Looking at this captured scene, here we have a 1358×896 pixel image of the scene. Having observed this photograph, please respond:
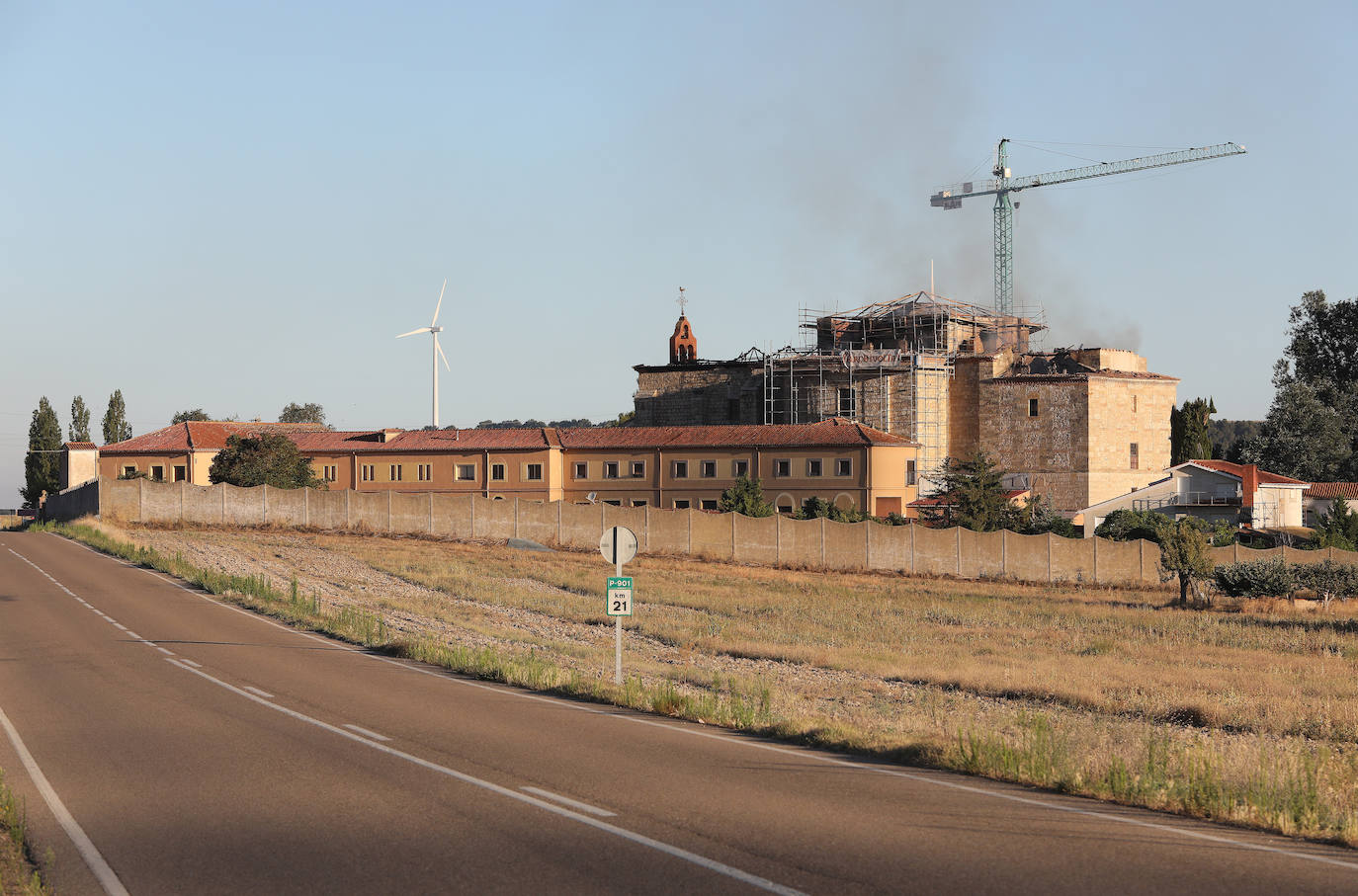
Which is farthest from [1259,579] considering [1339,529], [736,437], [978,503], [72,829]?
[72,829]

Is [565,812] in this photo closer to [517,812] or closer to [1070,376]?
[517,812]

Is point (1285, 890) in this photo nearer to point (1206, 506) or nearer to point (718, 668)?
point (718, 668)

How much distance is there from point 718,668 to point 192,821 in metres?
16.9

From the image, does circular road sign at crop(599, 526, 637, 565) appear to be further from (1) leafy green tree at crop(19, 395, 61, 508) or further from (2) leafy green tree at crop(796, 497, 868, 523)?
(1) leafy green tree at crop(19, 395, 61, 508)

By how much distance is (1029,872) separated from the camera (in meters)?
8.86

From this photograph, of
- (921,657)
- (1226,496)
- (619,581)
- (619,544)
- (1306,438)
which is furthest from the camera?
(1306,438)

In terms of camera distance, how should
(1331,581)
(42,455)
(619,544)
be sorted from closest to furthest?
(619,544) < (1331,581) < (42,455)

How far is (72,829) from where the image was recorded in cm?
1066

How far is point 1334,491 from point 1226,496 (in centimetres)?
998

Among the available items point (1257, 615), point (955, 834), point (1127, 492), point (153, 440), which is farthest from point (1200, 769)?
point (153, 440)

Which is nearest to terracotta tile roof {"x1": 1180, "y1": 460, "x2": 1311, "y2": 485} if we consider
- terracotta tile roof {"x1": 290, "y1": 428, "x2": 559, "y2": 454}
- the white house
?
the white house

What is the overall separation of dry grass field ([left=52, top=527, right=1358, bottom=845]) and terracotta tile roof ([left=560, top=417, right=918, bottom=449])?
22565 millimetres

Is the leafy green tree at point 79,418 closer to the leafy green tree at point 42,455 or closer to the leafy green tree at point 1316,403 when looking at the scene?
the leafy green tree at point 42,455

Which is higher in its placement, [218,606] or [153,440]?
[153,440]
